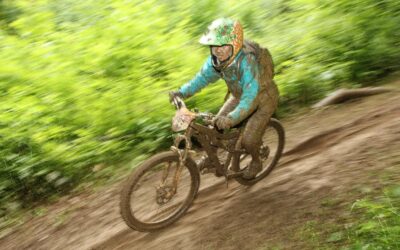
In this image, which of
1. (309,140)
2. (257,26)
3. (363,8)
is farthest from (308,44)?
(309,140)

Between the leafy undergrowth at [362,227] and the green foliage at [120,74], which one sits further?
the green foliage at [120,74]

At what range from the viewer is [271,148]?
5383 mm

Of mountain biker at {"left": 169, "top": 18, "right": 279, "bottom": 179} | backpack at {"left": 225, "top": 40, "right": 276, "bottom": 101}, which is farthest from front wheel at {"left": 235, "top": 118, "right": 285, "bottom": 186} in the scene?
backpack at {"left": 225, "top": 40, "right": 276, "bottom": 101}

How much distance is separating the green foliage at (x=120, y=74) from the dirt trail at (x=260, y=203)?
0.73 metres

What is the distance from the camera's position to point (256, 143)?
4.43 metres

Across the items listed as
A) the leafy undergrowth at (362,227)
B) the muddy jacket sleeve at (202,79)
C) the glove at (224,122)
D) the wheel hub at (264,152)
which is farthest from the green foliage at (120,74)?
the leafy undergrowth at (362,227)

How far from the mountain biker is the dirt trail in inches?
25.1

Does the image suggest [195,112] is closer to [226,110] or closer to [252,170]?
[226,110]

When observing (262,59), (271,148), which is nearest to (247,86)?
(262,59)

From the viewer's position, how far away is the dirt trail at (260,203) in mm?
4020

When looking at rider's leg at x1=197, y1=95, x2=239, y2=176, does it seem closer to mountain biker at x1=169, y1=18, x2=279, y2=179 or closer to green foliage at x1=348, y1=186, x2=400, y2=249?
mountain biker at x1=169, y1=18, x2=279, y2=179

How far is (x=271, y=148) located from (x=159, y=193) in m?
1.86

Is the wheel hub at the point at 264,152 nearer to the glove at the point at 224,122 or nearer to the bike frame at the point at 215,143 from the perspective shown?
the bike frame at the point at 215,143

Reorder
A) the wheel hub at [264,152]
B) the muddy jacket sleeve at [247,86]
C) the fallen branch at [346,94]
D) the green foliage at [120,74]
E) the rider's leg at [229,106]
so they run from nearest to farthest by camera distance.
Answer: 1. the muddy jacket sleeve at [247,86]
2. the rider's leg at [229,106]
3. the wheel hub at [264,152]
4. the green foliage at [120,74]
5. the fallen branch at [346,94]
